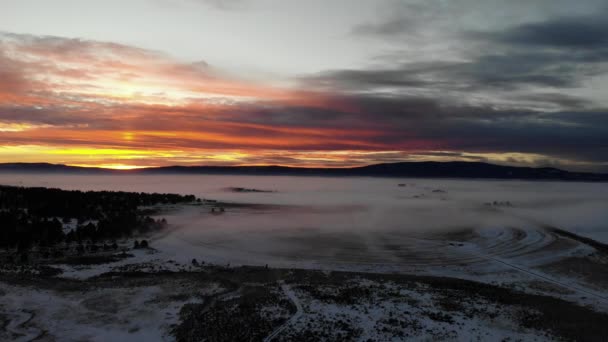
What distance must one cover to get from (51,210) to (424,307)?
50.3 metres

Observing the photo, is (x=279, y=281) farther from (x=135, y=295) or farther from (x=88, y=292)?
(x=88, y=292)

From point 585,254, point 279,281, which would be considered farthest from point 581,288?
point 279,281

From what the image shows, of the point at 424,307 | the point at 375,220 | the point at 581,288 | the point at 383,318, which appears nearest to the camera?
the point at 383,318

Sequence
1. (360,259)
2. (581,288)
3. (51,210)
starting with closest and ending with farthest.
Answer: (581,288), (360,259), (51,210)

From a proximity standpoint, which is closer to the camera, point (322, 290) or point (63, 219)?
point (322, 290)

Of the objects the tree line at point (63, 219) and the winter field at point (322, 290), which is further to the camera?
the tree line at point (63, 219)

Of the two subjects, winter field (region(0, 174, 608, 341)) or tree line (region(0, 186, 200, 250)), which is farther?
tree line (region(0, 186, 200, 250))

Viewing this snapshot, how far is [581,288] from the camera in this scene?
29359mm

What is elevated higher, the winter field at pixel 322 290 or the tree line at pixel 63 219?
the tree line at pixel 63 219

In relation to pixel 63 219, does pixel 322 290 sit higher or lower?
lower

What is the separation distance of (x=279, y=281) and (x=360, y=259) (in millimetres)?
10217

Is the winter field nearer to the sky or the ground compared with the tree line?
nearer to the ground

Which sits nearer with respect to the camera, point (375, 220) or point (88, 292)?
point (88, 292)

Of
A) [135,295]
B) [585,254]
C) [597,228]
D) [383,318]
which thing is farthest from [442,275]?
[597,228]
